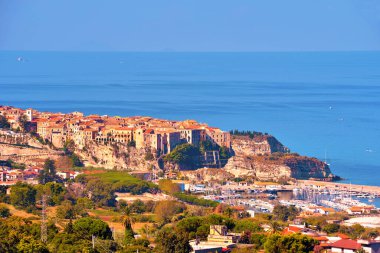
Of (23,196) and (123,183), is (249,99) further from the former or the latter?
(23,196)

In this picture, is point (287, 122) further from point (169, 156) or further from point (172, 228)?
point (172, 228)

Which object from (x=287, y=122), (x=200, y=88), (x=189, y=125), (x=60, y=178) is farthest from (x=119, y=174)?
(x=200, y=88)

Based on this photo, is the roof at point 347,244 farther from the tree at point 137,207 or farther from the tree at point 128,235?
the tree at point 137,207

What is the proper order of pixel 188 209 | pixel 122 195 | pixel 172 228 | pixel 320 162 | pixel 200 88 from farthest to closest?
pixel 200 88
pixel 320 162
pixel 122 195
pixel 188 209
pixel 172 228

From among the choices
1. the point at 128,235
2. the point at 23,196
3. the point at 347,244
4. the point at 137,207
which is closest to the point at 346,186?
the point at 137,207

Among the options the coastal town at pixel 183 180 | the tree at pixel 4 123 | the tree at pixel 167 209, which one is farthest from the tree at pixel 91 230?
the tree at pixel 4 123

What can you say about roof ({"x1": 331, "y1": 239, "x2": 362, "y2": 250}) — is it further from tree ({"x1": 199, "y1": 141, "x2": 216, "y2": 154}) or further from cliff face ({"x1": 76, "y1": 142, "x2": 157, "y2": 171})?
tree ({"x1": 199, "y1": 141, "x2": 216, "y2": 154})
